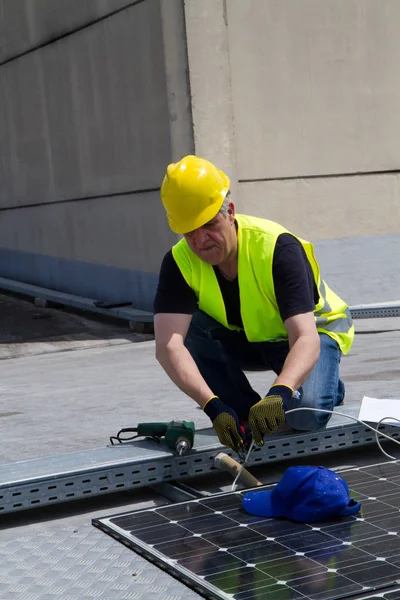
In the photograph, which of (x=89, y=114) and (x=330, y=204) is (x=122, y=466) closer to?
(x=330, y=204)

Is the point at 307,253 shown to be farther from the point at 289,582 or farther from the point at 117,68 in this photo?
the point at 117,68

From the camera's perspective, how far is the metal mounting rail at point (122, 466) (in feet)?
12.6

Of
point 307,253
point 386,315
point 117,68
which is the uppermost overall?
point 117,68

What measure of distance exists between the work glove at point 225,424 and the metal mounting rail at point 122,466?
330 millimetres

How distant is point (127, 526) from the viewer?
3.53 m

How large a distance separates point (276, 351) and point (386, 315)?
5691mm

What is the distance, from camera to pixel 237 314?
4.40m

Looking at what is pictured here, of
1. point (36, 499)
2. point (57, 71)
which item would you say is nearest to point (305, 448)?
point (36, 499)

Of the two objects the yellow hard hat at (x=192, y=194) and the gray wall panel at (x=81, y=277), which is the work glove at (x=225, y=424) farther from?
the gray wall panel at (x=81, y=277)

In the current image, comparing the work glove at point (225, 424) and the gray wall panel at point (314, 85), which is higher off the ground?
the gray wall panel at point (314, 85)

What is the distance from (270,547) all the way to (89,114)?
27.5 feet

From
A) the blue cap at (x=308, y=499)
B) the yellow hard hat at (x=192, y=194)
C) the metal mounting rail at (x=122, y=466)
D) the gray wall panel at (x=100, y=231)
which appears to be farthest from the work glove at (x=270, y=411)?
the gray wall panel at (x=100, y=231)

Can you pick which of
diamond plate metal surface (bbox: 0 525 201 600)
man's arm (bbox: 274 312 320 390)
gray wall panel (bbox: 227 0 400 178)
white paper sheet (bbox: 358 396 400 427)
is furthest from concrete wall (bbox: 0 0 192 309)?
diamond plate metal surface (bbox: 0 525 201 600)

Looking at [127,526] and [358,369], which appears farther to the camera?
[358,369]
